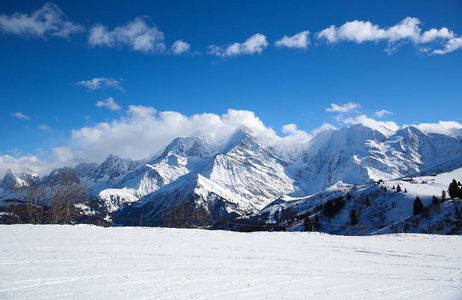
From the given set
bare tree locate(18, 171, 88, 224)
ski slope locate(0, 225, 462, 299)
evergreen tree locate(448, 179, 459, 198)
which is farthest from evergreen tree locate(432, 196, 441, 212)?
bare tree locate(18, 171, 88, 224)

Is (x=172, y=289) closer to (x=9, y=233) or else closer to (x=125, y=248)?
(x=125, y=248)

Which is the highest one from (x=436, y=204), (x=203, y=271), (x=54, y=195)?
(x=54, y=195)

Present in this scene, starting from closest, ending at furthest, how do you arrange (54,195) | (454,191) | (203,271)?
(203,271)
(54,195)
(454,191)

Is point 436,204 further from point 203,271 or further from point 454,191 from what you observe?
point 203,271

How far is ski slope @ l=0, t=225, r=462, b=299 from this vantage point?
7473mm

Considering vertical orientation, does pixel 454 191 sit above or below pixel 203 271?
above

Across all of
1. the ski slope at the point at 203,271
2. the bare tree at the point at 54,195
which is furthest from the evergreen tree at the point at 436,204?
the bare tree at the point at 54,195

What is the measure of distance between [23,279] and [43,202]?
30528 millimetres

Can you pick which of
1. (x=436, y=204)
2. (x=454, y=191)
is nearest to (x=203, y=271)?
(x=436, y=204)

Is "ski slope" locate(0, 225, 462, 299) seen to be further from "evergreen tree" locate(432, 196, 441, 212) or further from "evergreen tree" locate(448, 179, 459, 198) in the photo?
"evergreen tree" locate(448, 179, 459, 198)

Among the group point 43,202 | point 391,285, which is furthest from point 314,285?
point 43,202

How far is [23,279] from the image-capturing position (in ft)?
25.8

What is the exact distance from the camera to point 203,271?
9.85 meters

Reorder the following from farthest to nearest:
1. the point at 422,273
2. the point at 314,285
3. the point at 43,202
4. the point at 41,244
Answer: the point at 43,202
the point at 41,244
the point at 422,273
the point at 314,285
